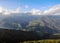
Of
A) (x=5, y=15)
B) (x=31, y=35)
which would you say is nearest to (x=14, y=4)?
(x=5, y=15)

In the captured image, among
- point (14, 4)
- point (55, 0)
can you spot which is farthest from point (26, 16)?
point (55, 0)

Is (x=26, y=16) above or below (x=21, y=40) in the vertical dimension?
above

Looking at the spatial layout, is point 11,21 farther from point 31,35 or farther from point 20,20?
point 31,35

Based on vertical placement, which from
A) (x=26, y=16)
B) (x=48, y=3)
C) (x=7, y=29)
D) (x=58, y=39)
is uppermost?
(x=48, y=3)

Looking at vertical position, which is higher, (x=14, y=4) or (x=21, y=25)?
(x=14, y=4)

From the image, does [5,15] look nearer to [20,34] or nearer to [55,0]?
[20,34]

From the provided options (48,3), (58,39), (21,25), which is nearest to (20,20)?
(21,25)

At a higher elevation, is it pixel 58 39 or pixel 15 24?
pixel 15 24

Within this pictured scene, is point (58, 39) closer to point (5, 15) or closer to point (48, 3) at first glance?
point (48, 3)
